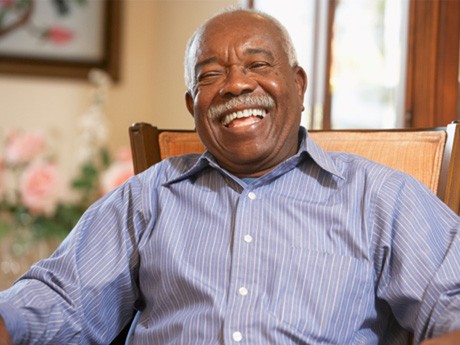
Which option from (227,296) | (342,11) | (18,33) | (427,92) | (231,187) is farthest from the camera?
(18,33)

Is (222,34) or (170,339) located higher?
(222,34)

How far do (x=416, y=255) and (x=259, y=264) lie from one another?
0.29 metres

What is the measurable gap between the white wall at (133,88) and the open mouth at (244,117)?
1697 mm

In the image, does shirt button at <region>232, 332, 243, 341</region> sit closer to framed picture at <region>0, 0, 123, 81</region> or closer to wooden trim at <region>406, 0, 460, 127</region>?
wooden trim at <region>406, 0, 460, 127</region>

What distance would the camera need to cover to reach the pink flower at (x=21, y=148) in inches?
108

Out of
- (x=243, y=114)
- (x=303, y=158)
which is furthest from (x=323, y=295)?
(x=243, y=114)

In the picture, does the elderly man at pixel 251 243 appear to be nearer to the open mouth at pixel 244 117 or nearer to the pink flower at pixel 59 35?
the open mouth at pixel 244 117

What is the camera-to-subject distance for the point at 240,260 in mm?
1462

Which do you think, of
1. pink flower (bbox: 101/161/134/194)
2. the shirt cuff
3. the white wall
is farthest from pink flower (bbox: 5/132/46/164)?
the shirt cuff

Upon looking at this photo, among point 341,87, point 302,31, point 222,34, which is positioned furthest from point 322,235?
point 302,31

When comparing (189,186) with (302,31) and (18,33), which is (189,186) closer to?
(302,31)

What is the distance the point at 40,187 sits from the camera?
269cm

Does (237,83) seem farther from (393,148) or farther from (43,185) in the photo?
(43,185)

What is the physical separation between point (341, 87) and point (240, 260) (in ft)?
4.58
